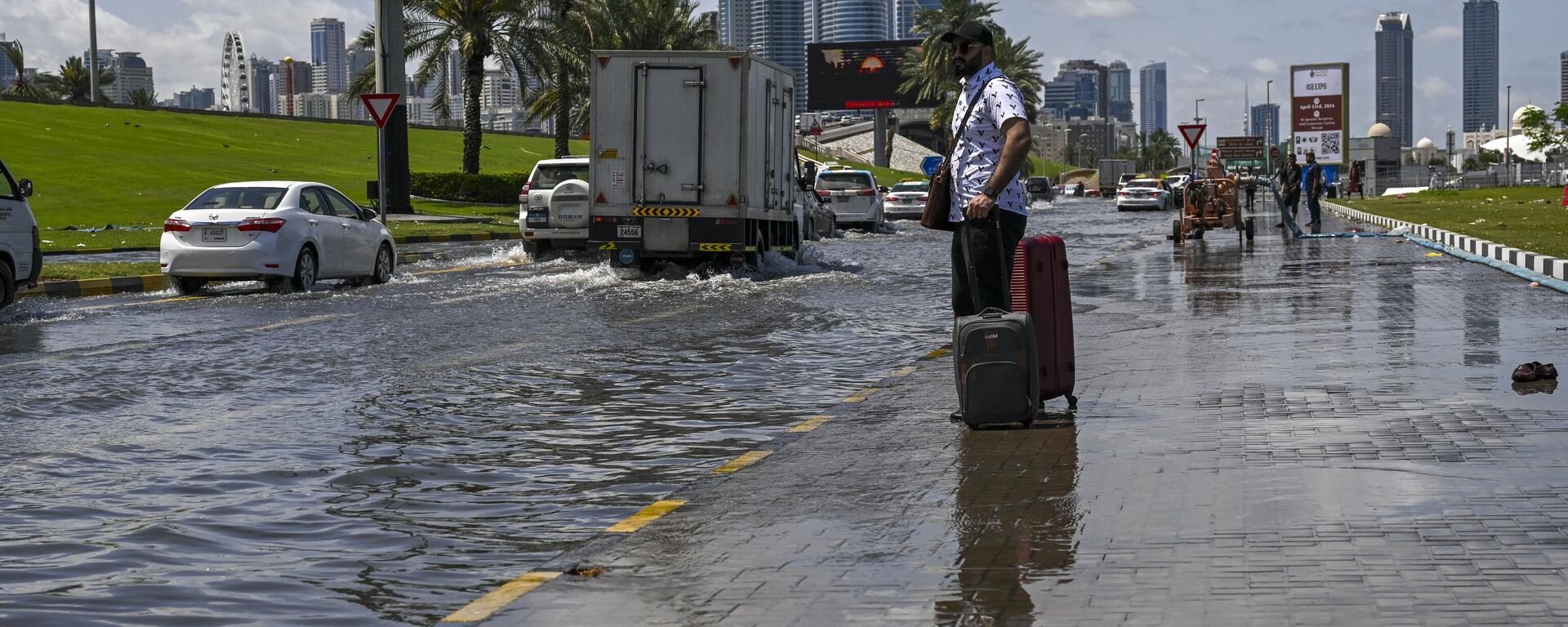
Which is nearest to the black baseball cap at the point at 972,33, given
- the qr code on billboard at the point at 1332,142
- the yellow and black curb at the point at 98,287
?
the yellow and black curb at the point at 98,287

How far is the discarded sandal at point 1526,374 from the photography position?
928 centimetres

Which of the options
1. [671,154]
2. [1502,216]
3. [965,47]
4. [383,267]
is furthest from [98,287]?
[1502,216]

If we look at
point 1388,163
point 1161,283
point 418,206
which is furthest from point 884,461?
point 1388,163

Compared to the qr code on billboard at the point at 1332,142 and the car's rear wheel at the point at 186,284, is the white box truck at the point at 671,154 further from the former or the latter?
the qr code on billboard at the point at 1332,142

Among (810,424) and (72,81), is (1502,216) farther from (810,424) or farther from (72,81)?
(72,81)

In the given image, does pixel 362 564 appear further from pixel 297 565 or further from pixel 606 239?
pixel 606 239

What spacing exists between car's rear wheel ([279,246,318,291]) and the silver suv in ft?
20.1

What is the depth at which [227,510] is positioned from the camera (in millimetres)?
6520

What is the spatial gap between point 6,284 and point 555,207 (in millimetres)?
10437

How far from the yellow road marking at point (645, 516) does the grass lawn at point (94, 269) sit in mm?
16223

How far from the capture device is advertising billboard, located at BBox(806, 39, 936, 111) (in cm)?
11500

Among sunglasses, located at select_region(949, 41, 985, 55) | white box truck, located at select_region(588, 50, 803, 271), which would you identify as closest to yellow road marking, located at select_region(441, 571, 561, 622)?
sunglasses, located at select_region(949, 41, 985, 55)

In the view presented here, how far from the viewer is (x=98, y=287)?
20625mm

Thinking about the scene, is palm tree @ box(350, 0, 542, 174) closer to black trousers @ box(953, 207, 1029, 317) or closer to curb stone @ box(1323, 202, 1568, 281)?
curb stone @ box(1323, 202, 1568, 281)
